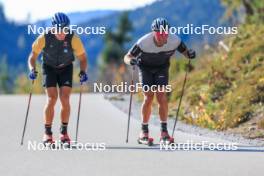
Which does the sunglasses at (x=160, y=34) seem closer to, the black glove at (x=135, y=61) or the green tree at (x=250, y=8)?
the black glove at (x=135, y=61)

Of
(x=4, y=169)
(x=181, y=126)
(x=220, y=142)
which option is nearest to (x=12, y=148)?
(x=4, y=169)

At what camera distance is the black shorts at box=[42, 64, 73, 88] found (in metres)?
11.0

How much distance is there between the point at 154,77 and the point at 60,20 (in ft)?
5.56

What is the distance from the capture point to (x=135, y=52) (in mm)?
11266

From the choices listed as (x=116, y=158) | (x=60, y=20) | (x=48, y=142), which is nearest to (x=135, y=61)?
(x=60, y=20)

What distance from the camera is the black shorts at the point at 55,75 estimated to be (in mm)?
10984

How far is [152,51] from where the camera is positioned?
36.6ft

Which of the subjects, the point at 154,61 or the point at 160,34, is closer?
the point at 160,34

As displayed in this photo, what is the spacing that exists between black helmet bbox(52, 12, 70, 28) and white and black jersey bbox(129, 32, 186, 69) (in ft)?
3.82

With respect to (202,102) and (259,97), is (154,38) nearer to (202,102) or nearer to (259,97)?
(259,97)

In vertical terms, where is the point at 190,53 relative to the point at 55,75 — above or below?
above

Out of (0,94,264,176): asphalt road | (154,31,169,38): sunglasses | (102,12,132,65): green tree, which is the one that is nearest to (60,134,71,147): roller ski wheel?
(0,94,264,176): asphalt road

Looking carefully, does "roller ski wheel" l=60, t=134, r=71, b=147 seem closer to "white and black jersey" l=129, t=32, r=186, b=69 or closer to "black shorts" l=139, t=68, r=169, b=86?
"black shorts" l=139, t=68, r=169, b=86

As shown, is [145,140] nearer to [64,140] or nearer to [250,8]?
[64,140]
